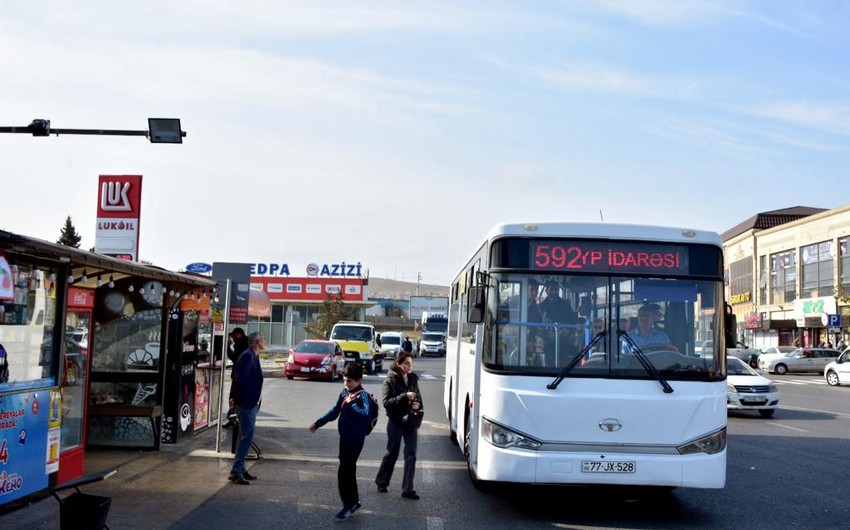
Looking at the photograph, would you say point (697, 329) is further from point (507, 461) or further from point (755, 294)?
point (755, 294)

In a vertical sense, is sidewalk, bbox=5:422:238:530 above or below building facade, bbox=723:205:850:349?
below

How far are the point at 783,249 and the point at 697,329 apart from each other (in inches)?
2481

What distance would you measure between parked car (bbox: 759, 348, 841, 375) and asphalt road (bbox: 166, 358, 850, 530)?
114ft

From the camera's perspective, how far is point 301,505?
9305 millimetres

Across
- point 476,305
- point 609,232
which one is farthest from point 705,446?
point 476,305

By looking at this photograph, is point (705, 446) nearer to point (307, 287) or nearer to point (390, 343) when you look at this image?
point (390, 343)

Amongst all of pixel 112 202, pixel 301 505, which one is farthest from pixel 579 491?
pixel 112 202

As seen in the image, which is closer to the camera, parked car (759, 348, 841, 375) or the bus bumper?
the bus bumper

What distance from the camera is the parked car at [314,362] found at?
30453 millimetres

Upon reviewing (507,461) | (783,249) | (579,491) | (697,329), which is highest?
(783,249)

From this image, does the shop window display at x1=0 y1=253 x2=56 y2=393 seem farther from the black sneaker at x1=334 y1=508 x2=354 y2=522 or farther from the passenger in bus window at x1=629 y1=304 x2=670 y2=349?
the passenger in bus window at x1=629 y1=304 x2=670 y2=349

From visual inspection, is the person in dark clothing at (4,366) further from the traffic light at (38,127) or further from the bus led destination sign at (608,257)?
the traffic light at (38,127)

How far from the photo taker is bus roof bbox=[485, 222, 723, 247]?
8930 mm

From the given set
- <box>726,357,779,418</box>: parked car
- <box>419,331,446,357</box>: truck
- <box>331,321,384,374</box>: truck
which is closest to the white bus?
<box>726,357,779,418</box>: parked car
